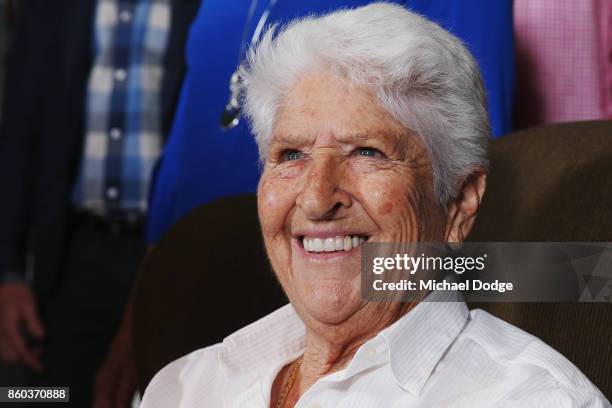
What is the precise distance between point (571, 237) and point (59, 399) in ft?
2.52

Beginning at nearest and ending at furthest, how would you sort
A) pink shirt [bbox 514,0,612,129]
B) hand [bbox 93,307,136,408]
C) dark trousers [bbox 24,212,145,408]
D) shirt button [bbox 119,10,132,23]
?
pink shirt [bbox 514,0,612,129] → hand [bbox 93,307,136,408] → dark trousers [bbox 24,212,145,408] → shirt button [bbox 119,10,132,23]

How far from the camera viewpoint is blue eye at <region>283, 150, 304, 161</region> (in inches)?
41.9

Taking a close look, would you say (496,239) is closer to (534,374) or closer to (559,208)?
(559,208)

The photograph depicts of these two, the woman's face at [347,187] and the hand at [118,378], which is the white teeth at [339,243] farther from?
the hand at [118,378]

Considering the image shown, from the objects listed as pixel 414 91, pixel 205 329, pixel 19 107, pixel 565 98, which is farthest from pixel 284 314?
pixel 19 107

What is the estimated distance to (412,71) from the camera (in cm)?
100

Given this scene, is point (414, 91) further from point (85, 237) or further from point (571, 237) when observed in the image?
point (85, 237)

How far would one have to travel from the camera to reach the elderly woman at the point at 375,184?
99 cm

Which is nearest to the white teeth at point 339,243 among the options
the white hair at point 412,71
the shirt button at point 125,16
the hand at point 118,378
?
the white hair at point 412,71

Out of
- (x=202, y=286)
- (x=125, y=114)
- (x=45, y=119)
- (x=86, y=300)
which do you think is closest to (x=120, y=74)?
(x=125, y=114)

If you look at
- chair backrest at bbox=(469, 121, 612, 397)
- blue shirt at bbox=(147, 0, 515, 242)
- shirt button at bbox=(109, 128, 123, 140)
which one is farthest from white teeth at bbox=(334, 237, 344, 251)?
shirt button at bbox=(109, 128, 123, 140)

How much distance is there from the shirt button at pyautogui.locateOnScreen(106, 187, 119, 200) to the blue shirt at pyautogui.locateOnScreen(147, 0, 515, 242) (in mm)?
228

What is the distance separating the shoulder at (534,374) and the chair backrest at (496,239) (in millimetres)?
117

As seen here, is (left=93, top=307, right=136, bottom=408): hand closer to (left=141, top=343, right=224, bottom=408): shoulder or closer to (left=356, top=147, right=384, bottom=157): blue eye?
(left=141, top=343, right=224, bottom=408): shoulder
